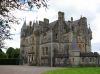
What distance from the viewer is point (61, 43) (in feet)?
229

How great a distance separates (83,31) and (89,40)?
382 cm

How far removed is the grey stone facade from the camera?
214 ft

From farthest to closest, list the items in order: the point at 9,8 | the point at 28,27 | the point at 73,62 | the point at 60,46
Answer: the point at 28,27 < the point at 60,46 < the point at 73,62 < the point at 9,8

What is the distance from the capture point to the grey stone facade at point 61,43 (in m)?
65.2

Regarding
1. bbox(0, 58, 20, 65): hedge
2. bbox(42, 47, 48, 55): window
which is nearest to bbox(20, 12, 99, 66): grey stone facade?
bbox(42, 47, 48, 55): window

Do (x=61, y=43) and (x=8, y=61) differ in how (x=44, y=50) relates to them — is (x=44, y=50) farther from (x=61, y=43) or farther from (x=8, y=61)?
(x=8, y=61)

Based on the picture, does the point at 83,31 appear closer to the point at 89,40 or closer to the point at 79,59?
the point at 89,40

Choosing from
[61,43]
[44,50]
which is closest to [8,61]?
[44,50]

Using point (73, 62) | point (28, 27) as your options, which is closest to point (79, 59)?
point (73, 62)

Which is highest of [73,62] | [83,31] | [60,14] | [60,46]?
[60,14]

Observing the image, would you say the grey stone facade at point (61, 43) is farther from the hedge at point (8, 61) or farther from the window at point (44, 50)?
the hedge at point (8, 61)

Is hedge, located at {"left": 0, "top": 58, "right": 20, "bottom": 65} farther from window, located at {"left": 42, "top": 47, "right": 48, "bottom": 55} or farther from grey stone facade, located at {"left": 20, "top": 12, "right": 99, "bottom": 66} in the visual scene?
window, located at {"left": 42, "top": 47, "right": 48, "bottom": 55}

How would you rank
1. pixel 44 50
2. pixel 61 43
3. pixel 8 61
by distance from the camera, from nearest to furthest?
pixel 61 43 → pixel 44 50 → pixel 8 61

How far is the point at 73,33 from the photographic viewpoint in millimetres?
70250
